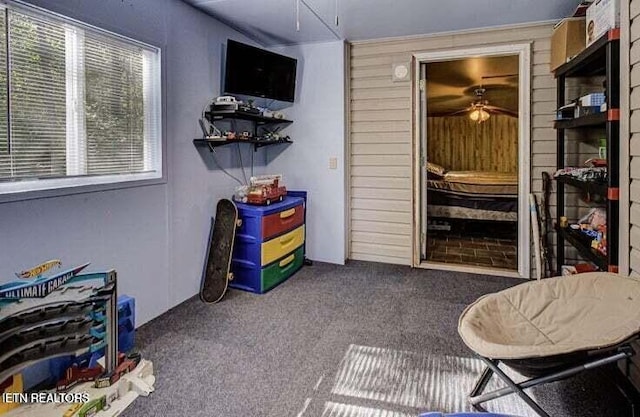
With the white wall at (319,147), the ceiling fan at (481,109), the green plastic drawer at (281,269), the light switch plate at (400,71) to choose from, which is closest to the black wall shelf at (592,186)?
the light switch plate at (400,71)

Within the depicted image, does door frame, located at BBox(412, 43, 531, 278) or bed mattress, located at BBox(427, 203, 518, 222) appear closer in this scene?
door frame, located at BBox(412, 43, 531, 278)

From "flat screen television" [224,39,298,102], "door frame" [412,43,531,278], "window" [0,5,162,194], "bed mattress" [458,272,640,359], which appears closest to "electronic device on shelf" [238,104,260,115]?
"flat screen television" [224,39,298,102]

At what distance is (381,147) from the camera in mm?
4332

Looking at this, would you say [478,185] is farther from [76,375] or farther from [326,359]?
[76,375]

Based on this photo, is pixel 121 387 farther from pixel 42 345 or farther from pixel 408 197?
pixel 408 197

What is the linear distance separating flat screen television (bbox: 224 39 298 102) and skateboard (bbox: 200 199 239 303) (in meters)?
1.01

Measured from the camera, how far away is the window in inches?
80.3

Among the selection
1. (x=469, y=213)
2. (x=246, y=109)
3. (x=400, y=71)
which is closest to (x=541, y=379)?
(x=246, y=109)

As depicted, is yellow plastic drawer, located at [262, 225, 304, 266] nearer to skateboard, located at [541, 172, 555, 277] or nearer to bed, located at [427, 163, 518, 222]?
skateboard, located at [541, 172, 555, 277]

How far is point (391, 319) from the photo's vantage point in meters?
2.97

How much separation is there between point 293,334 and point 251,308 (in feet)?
1.85

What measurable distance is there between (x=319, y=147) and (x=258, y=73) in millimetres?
1024

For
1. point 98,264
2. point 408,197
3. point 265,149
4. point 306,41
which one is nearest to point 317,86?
point 306,41

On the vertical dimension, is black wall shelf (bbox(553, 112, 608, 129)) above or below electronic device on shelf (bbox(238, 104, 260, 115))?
below
